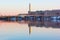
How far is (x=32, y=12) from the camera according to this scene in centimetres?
6994

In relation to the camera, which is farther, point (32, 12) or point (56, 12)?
point (32, 12)

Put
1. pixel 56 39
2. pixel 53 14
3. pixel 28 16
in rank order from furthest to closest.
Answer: pixel 28 16, pixel 53 14, pixel 56 39

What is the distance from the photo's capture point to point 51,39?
11.7 meters

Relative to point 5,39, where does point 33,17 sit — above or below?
below

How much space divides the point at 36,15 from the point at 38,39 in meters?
54.7

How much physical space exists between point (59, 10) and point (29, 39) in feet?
173

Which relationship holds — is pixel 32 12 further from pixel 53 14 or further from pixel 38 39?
pixel 38 39

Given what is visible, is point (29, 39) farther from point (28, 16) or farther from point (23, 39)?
point (28, 16)

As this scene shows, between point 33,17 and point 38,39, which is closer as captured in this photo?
point 38,39

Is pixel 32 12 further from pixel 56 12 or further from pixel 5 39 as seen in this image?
pixel 5 39

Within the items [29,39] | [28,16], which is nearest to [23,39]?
[29,39]

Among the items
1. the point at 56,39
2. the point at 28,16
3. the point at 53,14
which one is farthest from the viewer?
the point at 28,16

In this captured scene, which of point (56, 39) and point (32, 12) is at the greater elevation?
point (56, 39)

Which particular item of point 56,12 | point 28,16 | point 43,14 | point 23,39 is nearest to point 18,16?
point 28,16
